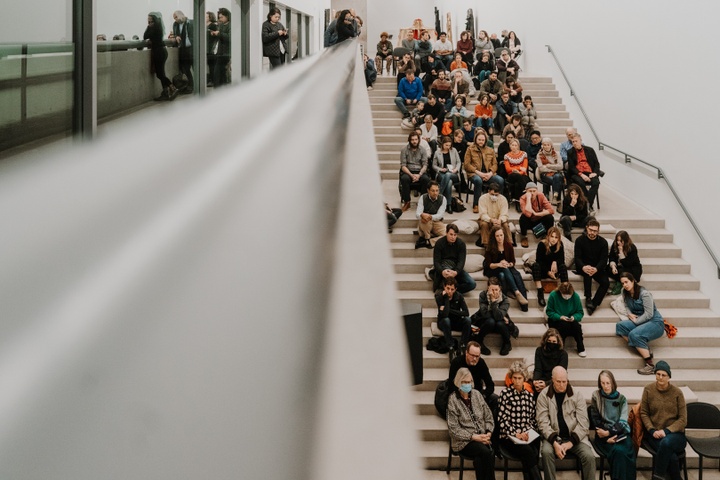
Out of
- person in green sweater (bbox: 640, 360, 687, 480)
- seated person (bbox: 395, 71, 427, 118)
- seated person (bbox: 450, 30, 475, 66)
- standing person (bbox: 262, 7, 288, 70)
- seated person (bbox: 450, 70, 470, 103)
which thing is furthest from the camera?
seated person (bbox: 450, 30, 475, 66)

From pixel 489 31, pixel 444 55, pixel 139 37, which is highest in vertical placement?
pixel 489 31

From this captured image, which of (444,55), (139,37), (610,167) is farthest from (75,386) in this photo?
(444,55)

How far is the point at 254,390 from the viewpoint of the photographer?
0.80 feet

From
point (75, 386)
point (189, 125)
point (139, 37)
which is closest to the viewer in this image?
point (75, 386)

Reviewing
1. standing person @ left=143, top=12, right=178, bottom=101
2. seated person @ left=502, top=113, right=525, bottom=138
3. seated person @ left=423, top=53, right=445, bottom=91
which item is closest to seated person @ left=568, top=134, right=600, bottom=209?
seated person @ left=502, top=113, right=525, bottom=138

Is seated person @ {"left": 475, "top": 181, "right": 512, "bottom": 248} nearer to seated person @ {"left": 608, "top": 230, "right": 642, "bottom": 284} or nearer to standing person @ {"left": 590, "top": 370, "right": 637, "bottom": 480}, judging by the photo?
seated person @ {"left": 608, "top": 230, "right": 642, "bottom": 284}

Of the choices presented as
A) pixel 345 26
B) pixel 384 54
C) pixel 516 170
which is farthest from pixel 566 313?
pixel 384 54

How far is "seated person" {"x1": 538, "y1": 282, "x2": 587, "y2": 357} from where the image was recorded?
10414mm

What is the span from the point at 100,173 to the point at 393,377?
151 millimetres

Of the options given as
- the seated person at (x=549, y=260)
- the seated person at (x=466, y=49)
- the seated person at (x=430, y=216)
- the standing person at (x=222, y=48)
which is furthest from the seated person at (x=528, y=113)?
the standing person at (x=222, y=48)

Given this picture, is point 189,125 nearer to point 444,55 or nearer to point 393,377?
point 393,377

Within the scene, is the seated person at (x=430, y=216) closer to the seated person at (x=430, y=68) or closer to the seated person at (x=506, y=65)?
the seated person at (x=430, y=68)

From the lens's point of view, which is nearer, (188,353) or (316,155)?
(188,353)

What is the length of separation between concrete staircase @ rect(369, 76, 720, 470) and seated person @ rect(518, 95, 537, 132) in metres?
2.29
